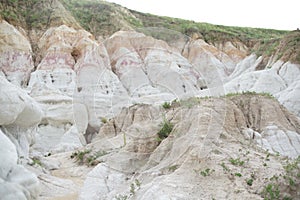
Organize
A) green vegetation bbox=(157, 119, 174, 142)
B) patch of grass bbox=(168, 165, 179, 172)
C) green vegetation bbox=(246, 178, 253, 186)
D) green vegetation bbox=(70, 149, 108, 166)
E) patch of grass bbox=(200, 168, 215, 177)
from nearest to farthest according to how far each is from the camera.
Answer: green vegetation bbox=(246, 178, 253, 186)
patch of grass bbox=(200, 168, 215, 177)
patch of grass bbox=(168, 165, 179, 172)
green vegetation bbox=(157, 119, 174, 142)
green vegetation bbox=(70, 149, 108, 166)

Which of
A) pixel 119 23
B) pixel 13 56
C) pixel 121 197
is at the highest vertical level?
pixel 119 23

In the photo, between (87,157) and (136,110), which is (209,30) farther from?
(87,157)

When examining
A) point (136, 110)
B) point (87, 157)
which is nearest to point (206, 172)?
point (87, 157)

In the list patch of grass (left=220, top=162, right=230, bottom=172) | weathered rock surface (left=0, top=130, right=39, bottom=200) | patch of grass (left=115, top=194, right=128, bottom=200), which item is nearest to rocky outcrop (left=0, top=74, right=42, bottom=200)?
weathered rock surface (left=0, top=130, right=39, bottom=200)

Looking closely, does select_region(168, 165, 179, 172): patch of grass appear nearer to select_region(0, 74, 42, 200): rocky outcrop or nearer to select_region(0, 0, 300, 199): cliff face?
select_region(0, 0, 300, 199): cliff face

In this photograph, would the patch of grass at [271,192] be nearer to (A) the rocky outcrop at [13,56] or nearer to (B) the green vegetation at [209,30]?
(A) the rocky outcrop at [13,56]

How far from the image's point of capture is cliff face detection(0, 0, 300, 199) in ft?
21.5

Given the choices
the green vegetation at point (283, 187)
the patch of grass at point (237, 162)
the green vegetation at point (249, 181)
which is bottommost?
the green vegetation at point (249, 181)

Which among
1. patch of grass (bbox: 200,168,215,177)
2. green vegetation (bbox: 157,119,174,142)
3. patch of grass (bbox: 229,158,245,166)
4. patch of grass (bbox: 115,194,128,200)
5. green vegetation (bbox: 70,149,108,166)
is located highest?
patch of grass (bbox: 229,158,245,166)

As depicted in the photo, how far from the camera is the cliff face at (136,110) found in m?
6.56

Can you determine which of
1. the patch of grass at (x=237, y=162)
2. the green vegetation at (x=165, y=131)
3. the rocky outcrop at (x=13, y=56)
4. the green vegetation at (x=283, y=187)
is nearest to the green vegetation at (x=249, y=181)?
the green vegetation at (x=283, y=187)

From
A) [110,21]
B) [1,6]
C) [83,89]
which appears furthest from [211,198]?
[110,21]

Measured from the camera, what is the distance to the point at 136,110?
15578mm

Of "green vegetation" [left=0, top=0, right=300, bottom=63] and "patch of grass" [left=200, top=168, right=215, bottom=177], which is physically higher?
"green vegetation" [left=0, top=0, right=300, bottom=63]
